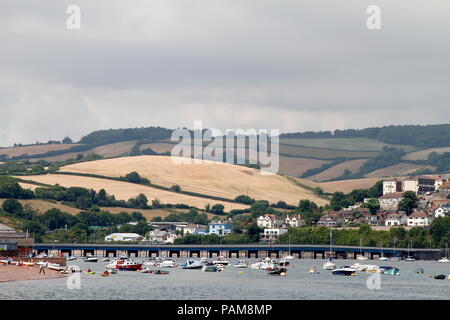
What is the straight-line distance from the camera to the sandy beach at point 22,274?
161 m

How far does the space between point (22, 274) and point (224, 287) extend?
35.9m

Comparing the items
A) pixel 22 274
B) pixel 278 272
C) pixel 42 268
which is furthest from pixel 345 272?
pixel 22 274

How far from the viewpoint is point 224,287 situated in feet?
513

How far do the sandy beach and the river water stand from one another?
4.23 metres

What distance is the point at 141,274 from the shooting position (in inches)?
7579

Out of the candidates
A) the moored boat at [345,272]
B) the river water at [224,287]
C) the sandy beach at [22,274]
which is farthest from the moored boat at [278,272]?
the sandy beach at [22,274]

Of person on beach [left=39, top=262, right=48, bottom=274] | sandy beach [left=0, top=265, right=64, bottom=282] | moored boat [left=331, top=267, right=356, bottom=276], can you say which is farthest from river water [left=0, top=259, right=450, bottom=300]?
person on beach [left=39, top=262, right=48, bottom=274]

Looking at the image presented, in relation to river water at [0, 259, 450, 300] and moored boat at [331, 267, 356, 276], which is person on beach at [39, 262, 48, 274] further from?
moored boat at [331, 267, 356, 276]

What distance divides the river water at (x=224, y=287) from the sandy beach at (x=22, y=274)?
4.23 meters

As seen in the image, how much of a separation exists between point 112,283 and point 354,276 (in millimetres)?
56398

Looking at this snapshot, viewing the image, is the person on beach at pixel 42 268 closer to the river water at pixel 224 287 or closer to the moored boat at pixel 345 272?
the river water at pixel 224 287

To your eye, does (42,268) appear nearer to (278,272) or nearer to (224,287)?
(224,287)
